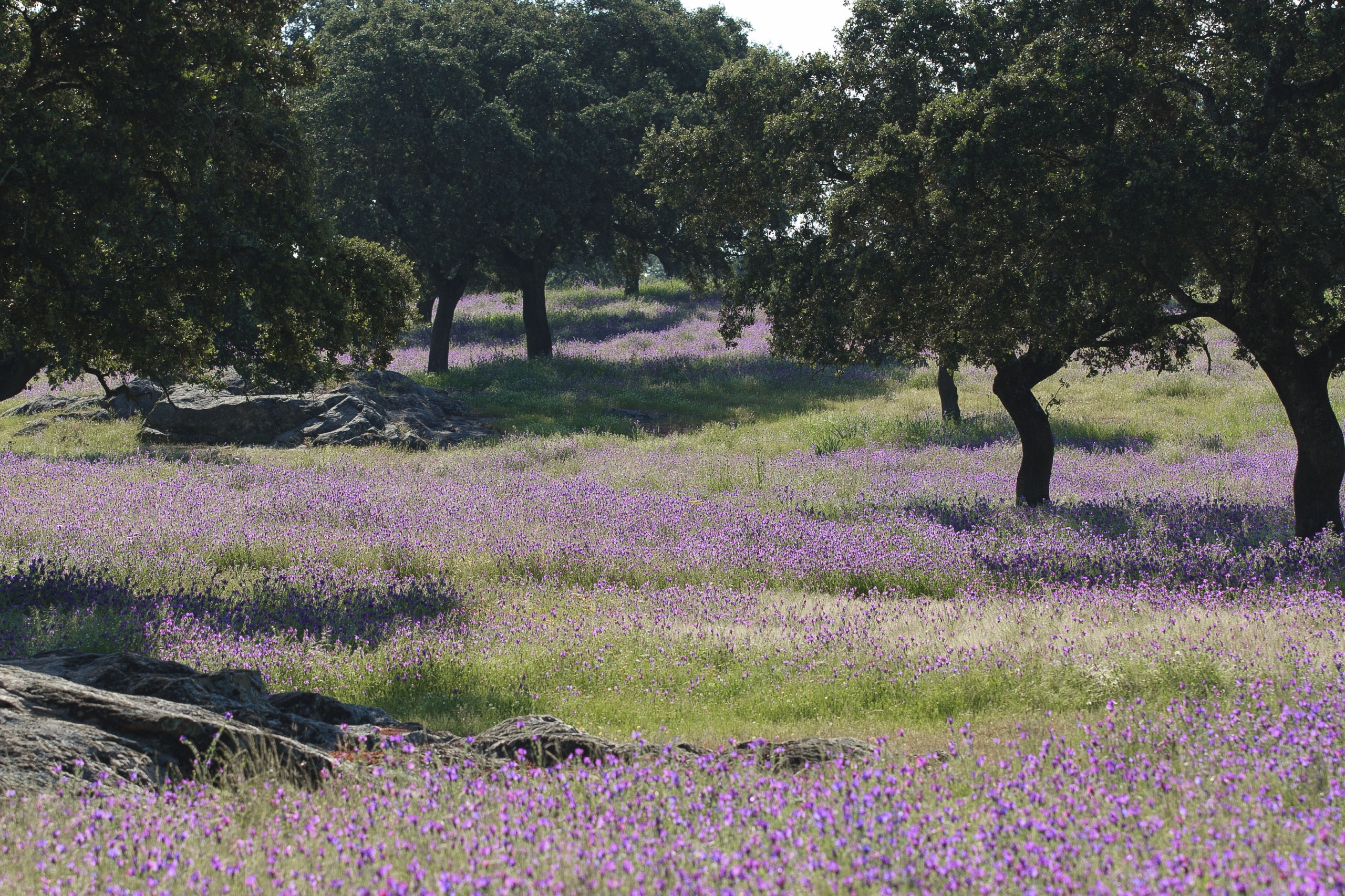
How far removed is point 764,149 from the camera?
725 inches

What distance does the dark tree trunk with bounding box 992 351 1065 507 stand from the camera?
14.5 metres

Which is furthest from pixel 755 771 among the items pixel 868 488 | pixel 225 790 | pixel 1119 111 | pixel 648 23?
pixel 648 23

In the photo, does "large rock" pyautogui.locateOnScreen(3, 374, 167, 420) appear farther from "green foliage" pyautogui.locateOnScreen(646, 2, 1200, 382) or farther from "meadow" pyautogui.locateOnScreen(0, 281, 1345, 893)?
"green foliage" pyautogui.locateOnScreen(646, 2, 1200, 382)

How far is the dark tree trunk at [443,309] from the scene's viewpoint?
32375mm

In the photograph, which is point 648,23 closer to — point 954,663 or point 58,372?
point 58,372

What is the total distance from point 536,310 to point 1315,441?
2726cm

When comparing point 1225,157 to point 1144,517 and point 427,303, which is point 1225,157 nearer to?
point 1144,517

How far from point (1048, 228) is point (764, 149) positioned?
8763 millimetres

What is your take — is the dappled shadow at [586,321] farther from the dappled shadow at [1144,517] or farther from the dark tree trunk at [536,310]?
the dappled shadow at [1144,517]

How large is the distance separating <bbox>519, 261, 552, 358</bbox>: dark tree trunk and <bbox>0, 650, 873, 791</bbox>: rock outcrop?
29007 mm

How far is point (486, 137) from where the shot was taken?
2908cm

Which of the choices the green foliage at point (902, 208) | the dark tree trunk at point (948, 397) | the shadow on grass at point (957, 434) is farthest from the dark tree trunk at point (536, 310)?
the dark tree trunk at point (948, 397)

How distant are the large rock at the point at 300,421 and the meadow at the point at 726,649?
1525 mm

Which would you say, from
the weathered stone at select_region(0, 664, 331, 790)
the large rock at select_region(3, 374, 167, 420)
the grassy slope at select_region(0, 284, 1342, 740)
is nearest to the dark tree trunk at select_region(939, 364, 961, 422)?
the grassy slope at select_region(0, 284, 1342, 740)
